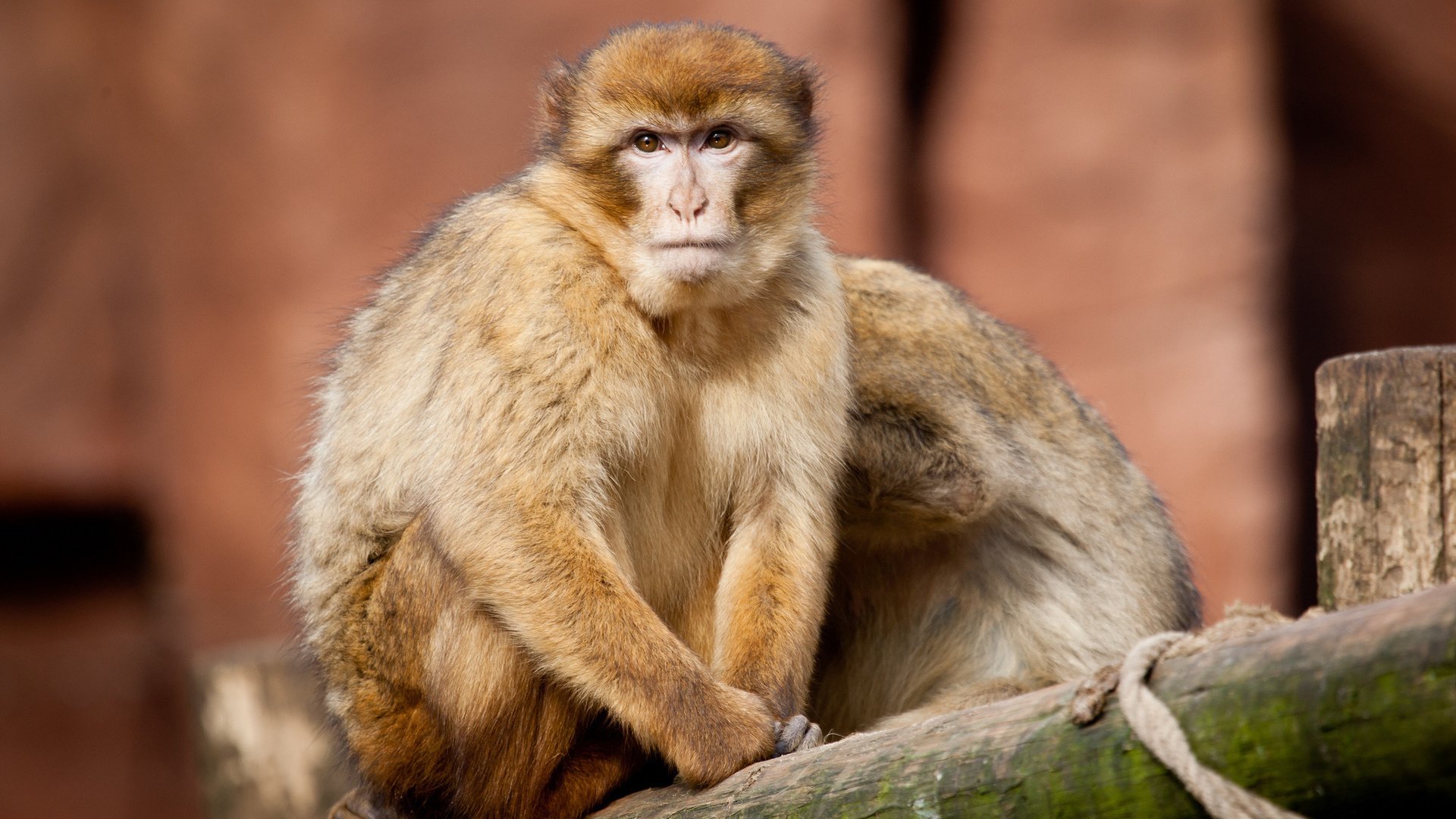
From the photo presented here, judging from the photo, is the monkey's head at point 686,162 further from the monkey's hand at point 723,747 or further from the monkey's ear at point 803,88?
the monkey's hand at point 723,747

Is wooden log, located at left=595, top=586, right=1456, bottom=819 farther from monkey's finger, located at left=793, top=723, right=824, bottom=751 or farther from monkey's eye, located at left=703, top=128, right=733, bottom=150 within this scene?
monkey's eye, located at left=703, top=128, right=733, bottom=150

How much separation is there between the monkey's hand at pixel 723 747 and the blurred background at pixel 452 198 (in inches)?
217

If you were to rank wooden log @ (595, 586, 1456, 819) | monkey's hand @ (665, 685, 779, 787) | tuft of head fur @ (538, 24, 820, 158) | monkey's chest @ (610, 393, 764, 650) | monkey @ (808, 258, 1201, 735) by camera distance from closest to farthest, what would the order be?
wooden log @ (595, 586, 1456, 819) < monkey's hand @ (665, 685, 779, 787) < tuft of head fur @ (538, 24, 820, 158) < monkey's chest @ (610, 393, 764, 650) < monkey @ (808, 258, 1201, 735)

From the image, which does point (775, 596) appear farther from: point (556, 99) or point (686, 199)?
point (556, 99)

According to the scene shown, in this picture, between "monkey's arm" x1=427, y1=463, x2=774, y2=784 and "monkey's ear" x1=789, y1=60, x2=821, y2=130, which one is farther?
"monkey's ear" x1=789, y1=60, x2=821, y2=130

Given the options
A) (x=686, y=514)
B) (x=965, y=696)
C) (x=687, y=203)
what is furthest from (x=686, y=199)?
(x=965, y=696)

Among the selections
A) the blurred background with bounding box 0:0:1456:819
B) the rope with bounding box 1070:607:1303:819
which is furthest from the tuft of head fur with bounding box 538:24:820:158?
the blurred background with bounding box 0:0:1456:819

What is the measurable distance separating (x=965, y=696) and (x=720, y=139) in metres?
1.90

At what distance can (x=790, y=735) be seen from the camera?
389 cm

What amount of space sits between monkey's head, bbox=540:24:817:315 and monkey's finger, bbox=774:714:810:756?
1.15 m

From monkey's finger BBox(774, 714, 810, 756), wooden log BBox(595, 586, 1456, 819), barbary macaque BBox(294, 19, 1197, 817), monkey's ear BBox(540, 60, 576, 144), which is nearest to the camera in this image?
wooden log BBox(595, 586, 1456, 819)

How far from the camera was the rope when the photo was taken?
2.44 metres

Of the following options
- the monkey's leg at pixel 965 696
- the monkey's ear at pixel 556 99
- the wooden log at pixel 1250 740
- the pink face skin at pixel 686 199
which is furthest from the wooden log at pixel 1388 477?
the monkey's ear at pixel 556 99

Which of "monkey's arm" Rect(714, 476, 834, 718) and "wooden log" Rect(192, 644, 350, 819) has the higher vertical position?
"monkey's arm" Rect(714, 476, 834, 718)
